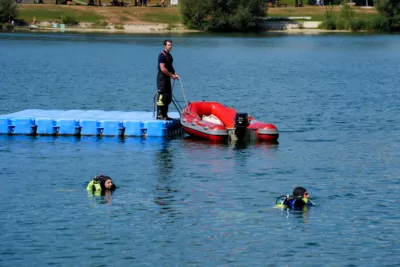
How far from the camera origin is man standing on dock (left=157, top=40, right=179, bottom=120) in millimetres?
28188

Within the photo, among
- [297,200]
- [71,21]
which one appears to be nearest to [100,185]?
[297,200]

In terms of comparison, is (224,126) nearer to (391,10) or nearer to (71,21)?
(391,10)

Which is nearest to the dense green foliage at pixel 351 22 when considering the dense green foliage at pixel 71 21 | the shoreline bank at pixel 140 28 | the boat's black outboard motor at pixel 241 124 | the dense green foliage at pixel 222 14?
the shoreline bank at pixel 140 28

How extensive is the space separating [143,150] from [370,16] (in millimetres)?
104635

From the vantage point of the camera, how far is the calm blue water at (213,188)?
17.2 metres

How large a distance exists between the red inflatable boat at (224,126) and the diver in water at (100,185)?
6988 millimetres

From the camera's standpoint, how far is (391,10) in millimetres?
124000

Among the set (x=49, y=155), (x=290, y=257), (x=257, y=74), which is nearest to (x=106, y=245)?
(x=290, y=257)

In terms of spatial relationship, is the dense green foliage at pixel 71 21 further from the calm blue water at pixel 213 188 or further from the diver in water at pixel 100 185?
the diver in water at pixel 100 185

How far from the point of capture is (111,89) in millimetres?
48500

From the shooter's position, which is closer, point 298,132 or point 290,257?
point 290,257

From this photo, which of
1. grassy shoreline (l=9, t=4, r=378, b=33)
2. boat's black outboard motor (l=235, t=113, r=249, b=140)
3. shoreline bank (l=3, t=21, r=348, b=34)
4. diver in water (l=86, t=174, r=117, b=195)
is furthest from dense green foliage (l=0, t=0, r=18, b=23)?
diver in water (l=86, t=174, r=117, b=195)

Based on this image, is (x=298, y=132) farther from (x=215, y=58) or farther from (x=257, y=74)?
(x=215, y=58)

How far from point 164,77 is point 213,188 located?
7.29 meters
